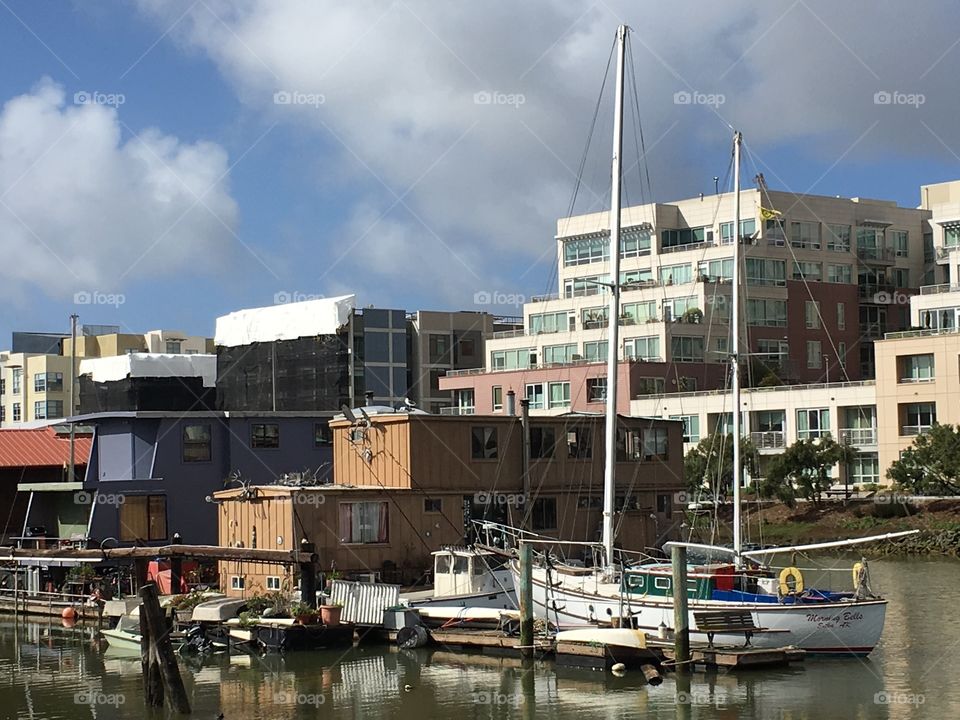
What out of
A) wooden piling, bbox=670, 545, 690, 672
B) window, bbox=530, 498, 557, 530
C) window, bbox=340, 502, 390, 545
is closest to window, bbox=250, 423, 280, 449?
window, bbox=340, 502, 390, 545

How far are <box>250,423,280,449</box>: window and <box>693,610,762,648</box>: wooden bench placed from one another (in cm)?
2600

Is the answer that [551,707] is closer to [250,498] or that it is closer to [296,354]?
[250,498]

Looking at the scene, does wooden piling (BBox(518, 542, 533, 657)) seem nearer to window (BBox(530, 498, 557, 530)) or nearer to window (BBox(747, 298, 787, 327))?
window (BBox(530, 498, 557, 530))

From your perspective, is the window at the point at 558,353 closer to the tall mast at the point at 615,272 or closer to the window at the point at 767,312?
the window at the point at 767,312

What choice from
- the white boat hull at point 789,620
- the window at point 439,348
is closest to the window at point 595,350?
the window at point 439,348

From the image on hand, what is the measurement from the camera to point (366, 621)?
40.6 metres

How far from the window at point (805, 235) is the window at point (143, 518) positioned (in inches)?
2463

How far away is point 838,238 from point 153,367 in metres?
52.5

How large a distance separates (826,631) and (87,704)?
19.0 metres

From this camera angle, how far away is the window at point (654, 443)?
173 feet

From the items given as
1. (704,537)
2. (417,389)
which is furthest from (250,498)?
(417,389)

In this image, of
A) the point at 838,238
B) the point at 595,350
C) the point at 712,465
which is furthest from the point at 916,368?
the point at 838,238

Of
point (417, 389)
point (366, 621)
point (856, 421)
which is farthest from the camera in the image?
point (417, 389)

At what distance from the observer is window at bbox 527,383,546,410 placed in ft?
331
